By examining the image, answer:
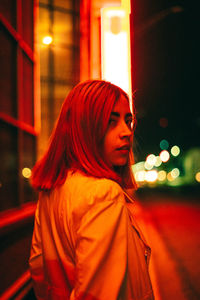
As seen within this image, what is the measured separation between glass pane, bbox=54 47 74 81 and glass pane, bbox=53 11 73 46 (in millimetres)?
223

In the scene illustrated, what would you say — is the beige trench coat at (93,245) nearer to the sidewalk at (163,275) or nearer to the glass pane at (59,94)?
the sidewalk at (163,275)

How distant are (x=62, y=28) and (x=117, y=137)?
6.91 metres

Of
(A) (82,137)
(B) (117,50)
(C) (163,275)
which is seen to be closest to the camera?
A: (A) (82,137)

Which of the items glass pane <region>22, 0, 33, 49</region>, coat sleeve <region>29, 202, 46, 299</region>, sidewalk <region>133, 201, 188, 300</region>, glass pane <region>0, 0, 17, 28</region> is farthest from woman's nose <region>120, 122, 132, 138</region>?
glass pane <region>22, 0, 33, 49</region>

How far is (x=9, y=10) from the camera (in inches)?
151

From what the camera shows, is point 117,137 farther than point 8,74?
No

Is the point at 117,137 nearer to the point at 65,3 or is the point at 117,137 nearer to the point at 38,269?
the point at 38,269

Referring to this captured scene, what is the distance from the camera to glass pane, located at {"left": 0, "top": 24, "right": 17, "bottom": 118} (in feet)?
11.8

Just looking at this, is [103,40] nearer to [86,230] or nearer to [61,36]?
[61,36]

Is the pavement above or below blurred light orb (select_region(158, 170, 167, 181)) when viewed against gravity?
above

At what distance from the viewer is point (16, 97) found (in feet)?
13.4

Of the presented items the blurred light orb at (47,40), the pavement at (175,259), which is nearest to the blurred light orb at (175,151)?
the pavement at (175,259)

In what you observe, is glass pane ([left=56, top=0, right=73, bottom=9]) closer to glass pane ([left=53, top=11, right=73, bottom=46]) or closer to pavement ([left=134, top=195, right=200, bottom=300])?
glass pane ([left=53, top=11, right=73, bottom=46])

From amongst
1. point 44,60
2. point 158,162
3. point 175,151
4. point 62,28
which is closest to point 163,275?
point 44,60
